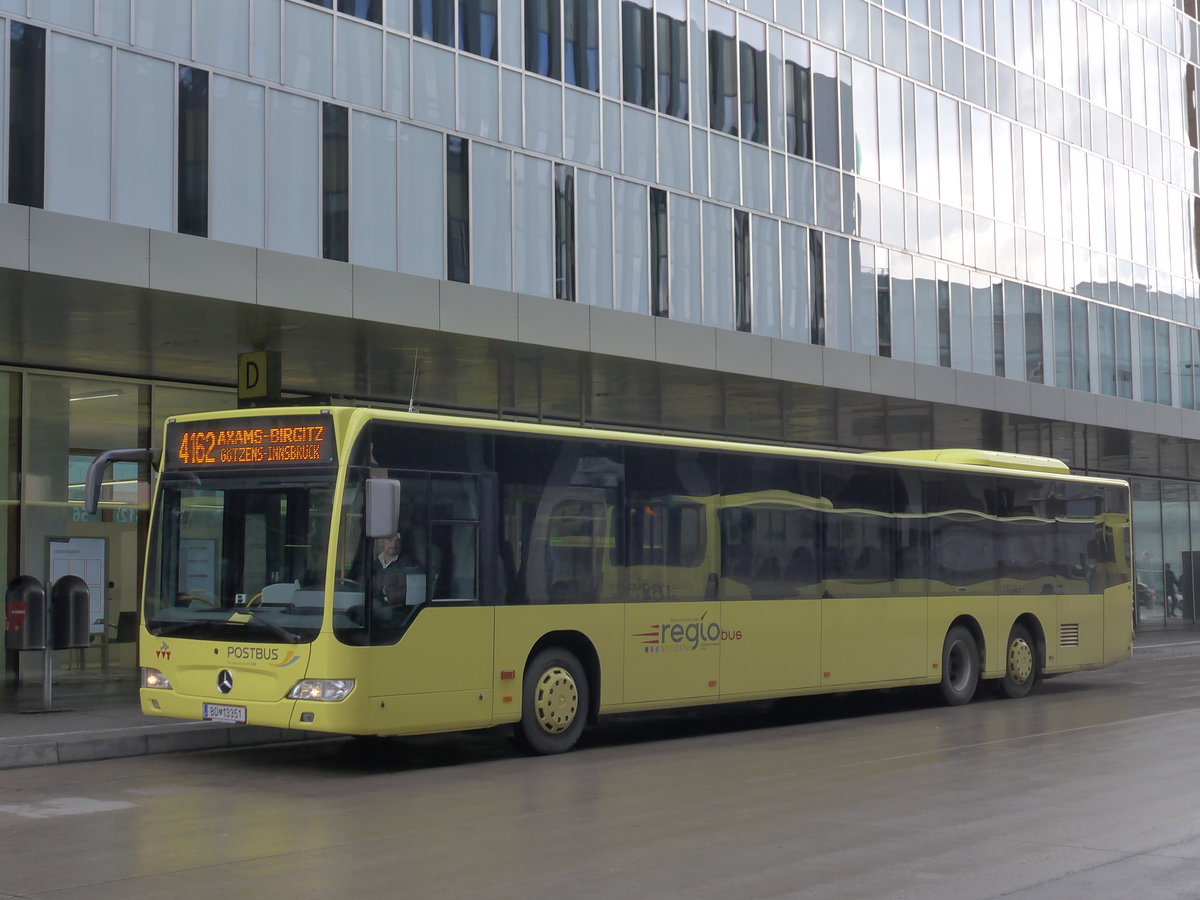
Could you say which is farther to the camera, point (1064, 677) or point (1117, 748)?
point (1064, 677)

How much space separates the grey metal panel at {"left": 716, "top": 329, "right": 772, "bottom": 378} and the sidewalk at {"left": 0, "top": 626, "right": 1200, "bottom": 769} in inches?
369

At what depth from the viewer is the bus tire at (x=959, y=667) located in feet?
62.6

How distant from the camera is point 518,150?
21641 millimetres

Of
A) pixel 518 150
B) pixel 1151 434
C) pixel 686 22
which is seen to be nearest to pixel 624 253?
pixel 518 150

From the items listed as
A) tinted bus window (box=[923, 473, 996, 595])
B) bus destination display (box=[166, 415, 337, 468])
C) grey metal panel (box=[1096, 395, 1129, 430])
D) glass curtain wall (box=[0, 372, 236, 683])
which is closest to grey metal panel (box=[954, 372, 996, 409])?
grey metal panel (box=[1096, 395, 1129, 430])

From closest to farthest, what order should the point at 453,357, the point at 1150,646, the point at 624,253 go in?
the point at 453,357 → the point at 624,253 → the point at 1150,646

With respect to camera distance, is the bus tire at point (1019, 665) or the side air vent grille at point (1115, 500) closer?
the bus tire at point (1019, 665)

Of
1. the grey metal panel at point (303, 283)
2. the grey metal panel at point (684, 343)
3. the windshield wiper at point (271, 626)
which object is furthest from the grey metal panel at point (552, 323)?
the windshield wiper at point (271, 626)

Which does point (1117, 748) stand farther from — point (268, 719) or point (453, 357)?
point (453, 357)

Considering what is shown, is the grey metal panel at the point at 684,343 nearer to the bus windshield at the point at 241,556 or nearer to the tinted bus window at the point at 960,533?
the tinted bus window at the point at 960,533

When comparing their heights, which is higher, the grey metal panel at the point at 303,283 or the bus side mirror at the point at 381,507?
the grey metal panel at the point at 303,283

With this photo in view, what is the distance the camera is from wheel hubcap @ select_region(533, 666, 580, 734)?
44.4 ft

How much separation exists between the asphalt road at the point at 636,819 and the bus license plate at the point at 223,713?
1.57 feet

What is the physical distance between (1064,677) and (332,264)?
1544 cm
